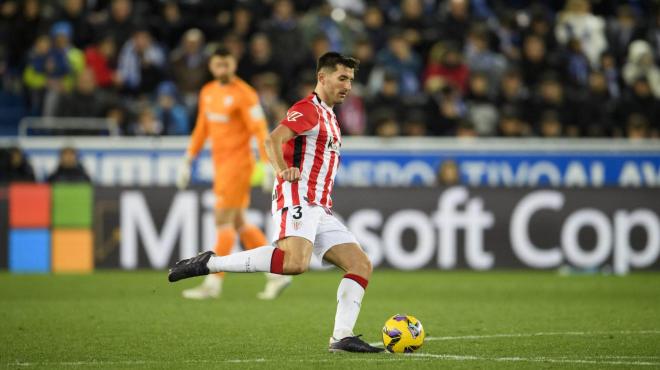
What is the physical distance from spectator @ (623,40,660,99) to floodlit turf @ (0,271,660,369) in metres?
5.61

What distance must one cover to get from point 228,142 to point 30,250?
16.3ft

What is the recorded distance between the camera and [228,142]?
491 inches

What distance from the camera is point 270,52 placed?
19.6 meters

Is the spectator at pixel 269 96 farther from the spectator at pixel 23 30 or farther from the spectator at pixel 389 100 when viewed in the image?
the spectator at pixel 23 30

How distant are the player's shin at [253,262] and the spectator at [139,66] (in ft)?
37.2

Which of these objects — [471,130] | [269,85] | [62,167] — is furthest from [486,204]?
[62,167]

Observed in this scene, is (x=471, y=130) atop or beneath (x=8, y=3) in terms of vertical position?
beneath

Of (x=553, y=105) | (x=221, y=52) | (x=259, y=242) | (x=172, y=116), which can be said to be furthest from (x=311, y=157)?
(x=553, y=105)

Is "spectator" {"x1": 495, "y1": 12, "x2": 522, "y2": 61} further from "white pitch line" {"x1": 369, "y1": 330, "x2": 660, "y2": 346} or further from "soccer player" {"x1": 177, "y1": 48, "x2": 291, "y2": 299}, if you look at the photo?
"white pitch line" {"x1": 369, "y1": 330, "x2": 660, "y2": 346}

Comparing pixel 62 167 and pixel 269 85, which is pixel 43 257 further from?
pixel 269 85

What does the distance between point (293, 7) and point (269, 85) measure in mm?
3002

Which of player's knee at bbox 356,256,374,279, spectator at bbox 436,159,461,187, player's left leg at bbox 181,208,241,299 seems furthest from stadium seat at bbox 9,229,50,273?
player's knee at bbox 356,256,374,279

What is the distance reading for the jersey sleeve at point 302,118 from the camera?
8047mm

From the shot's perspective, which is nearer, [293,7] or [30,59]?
[30,59]
